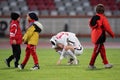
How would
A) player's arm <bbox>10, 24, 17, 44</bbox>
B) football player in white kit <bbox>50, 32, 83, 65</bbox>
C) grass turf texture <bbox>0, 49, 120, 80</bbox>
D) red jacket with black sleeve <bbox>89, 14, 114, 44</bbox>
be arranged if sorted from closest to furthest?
grass turf texture <bbox>0, 49, 120, 80</bbox> → red jacket with black sleeve <bbox>89, 14, 114, 44</bbox> → player's arm <bbox>10, 24, 17, 44</bbox> → football player in white kit <bbox>50, 32, 83, 65</bbox>

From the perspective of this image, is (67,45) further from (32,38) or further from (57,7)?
(57,7)

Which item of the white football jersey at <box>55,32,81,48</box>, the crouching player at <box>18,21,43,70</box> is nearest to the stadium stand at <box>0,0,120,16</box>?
the white football jersey at <box>55,32,81,48</box>

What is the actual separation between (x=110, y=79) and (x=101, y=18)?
282cm

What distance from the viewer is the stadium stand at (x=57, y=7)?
117ft

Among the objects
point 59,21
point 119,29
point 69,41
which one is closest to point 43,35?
point 59,21

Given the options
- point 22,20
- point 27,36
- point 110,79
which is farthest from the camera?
point 22,20

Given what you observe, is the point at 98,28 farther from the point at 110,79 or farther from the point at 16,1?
the point at 16,1

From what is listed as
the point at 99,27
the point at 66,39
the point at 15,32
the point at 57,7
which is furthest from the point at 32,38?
the point at 57,7

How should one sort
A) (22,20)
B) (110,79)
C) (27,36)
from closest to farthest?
(110,79)
(27,36)
(22,20)

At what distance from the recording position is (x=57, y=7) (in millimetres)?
36406

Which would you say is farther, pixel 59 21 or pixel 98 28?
pixel 59 21

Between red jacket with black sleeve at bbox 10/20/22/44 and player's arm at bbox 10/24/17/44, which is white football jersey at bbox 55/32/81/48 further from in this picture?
player's arm at bbox 10/24/17/44

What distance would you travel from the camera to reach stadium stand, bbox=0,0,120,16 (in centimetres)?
3575

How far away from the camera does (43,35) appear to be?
3512 cm
